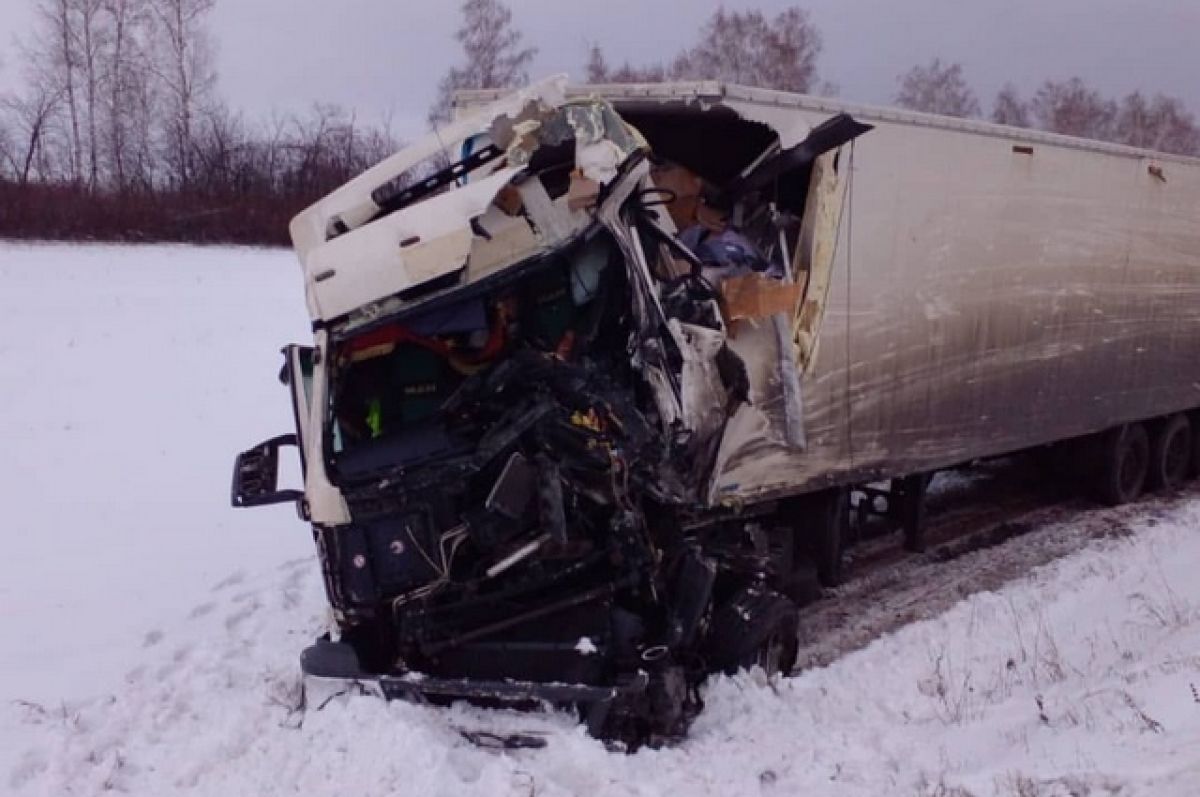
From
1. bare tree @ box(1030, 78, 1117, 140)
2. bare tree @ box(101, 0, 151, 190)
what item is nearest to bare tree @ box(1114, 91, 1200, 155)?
bare tree @ box(1030, 78, 1117, 140)

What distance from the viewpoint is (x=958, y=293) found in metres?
7.68

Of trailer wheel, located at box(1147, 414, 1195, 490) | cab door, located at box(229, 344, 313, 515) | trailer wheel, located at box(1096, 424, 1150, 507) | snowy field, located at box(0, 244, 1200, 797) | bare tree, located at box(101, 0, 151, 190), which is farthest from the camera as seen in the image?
bare tree, located at box(101, 0, 151, 190)

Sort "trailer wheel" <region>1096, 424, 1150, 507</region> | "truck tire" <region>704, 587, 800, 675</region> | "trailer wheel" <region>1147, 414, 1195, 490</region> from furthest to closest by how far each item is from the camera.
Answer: "trailer wheel" <region>1147, 414, 1195, 490</region>, "trailer wheel" <region>1096, 424, 1150, 507</region>, "truck tire" <region>704, 587, 800, 675</region>

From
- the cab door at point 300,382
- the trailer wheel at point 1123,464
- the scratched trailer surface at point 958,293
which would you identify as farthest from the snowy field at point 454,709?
the cab door at point 300,382

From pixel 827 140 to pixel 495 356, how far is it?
2.46m

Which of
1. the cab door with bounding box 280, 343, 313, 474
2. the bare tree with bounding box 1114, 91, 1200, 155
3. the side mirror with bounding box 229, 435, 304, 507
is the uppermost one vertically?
A: the bare tree with bounding box 1114, 91, 1200, 155

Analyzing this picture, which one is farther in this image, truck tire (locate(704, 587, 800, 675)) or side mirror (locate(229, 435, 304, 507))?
truck tire (locate(704, 587, 800, 675))

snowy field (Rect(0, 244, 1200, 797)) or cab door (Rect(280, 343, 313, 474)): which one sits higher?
cab door (Rect(280, 343, 313, 474))

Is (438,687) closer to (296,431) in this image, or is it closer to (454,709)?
(454,709)

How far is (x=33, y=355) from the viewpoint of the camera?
1582cm

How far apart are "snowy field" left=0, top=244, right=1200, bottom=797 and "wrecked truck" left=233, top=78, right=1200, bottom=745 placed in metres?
0.36

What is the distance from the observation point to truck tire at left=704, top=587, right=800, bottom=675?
557 centimetres

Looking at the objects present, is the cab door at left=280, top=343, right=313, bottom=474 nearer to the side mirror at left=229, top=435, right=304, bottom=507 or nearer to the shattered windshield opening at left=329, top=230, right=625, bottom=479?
the shattered windshield opening at left=329, top=230, right=625, bottom=479

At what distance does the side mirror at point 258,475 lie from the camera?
536 centimetres
